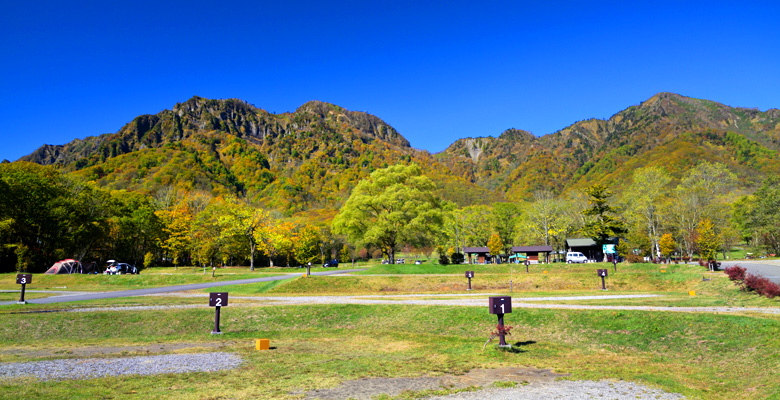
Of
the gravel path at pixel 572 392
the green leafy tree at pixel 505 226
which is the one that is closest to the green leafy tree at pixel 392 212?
the green leafy tree at pixel 505 226

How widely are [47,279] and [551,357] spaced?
159 feet

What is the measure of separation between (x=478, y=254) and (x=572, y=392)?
6283cm

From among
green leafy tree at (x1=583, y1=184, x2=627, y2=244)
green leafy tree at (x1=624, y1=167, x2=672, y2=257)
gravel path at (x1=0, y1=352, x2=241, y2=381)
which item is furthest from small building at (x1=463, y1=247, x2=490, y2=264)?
gravel path at (x1=0, y1=352, x2=241, y2=381)

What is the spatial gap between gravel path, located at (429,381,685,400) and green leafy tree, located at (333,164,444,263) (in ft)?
130

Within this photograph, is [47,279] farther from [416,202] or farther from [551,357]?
[551,357]

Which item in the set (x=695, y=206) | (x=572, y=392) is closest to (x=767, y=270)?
(x=695, y=206)

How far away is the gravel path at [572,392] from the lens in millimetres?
7629

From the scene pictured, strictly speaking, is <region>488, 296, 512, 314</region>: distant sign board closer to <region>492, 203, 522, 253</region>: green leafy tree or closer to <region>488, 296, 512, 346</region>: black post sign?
<region>488, 296, 512, 346</region>: black post sign

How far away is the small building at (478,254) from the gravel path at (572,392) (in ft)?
191

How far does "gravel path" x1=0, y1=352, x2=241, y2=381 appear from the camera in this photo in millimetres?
9031

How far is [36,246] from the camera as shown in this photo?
5350 cm

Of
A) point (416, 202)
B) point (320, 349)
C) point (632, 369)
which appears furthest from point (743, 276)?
point (416, 202)

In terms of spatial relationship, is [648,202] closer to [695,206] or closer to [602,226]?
[695,206]

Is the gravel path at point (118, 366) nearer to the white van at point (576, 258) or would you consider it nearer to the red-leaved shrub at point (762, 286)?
the red-leaved shrub at point (762, 286)
